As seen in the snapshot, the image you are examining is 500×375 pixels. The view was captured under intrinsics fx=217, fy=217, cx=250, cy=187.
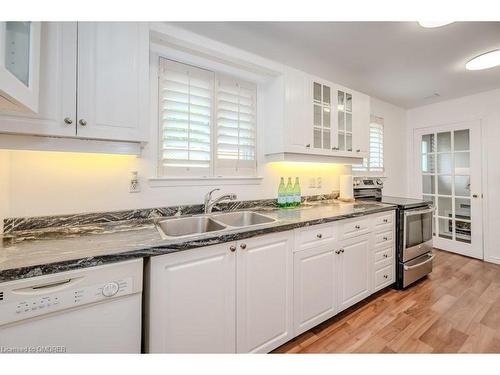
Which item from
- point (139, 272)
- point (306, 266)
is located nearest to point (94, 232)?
point (139, 272)

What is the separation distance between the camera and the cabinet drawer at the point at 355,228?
71.6 inches

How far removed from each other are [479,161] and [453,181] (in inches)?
15.4

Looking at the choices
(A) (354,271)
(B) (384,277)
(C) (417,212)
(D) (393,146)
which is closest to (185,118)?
(A) (354,271)

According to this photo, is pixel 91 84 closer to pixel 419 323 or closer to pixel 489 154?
pixel 419 323

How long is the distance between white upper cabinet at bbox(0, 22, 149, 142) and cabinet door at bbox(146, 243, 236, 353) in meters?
0.78

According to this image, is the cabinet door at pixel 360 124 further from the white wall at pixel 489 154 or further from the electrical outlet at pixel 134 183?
the electrical outlet at pixel 134 183

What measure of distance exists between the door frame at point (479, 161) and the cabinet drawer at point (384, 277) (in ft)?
6.39

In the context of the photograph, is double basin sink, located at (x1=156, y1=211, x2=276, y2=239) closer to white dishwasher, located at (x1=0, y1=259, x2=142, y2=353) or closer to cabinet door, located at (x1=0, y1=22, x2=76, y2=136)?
white dishwasher, located at (x1=0, y1=259, x2=142, y2=353)

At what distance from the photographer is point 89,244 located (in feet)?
3.33

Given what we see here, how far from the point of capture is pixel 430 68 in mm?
2287

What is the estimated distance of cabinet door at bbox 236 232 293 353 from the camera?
127 centimetres

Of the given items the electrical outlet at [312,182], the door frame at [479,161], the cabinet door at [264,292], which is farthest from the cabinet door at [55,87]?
the door frame at [479,161]
